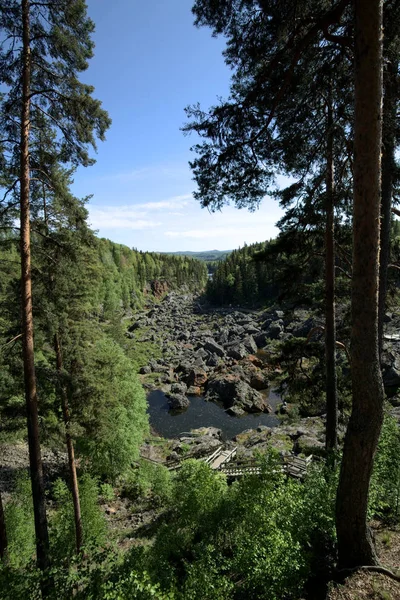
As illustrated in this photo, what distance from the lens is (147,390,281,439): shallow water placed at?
27000 mm

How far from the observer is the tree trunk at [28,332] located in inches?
255

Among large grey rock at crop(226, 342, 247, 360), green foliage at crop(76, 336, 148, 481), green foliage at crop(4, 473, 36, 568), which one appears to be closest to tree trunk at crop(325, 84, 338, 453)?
green foliage at crop(76, 336, 148, 481)

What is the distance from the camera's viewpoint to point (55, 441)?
9.94 m

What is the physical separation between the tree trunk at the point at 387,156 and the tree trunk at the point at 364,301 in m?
1.09

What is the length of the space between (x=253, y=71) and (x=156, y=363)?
132 ft

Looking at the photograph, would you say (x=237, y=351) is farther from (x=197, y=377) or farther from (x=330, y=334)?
(x=330, y=334)

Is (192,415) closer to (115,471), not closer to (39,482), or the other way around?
(115,471)

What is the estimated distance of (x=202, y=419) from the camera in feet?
95.3

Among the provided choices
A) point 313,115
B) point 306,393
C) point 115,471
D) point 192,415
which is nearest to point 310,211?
point 313,115

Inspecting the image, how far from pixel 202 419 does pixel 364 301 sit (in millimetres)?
26665

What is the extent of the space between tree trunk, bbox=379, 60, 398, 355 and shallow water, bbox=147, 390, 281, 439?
20.8 metres

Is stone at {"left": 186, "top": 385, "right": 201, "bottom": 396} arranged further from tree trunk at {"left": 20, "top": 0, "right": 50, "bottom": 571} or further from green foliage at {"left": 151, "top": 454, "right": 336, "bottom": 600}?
tree trunk at {"left": 20, "top": 0, "right": 50, "bottom": 571}

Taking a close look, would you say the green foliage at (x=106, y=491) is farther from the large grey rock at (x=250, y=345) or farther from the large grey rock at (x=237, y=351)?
the large grey rock at (x=250, y=345)

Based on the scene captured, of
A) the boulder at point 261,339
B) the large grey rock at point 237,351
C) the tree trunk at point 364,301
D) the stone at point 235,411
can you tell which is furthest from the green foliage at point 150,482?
the boulder at point 261,339
